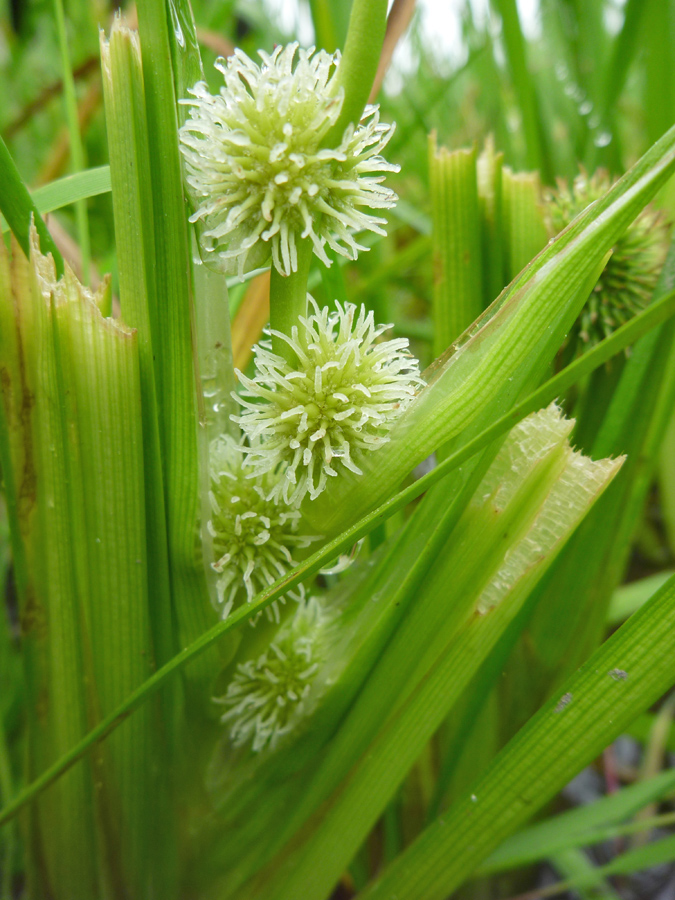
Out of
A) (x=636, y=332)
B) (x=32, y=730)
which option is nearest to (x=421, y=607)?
(x=636, y=332)

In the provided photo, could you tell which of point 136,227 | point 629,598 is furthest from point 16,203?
point 629,598

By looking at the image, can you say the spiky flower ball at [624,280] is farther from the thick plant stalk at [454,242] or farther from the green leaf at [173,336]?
the green leaf at [173,336]

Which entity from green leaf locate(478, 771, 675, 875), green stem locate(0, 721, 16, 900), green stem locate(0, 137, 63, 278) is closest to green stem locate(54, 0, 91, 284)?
green stem locate(0, 137, 63, 278)

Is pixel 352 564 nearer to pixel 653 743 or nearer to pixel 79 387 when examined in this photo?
pixel 79 387

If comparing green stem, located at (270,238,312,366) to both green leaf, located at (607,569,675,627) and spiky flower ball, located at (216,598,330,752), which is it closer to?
spiky flower ball, located at (216,598,330,752)

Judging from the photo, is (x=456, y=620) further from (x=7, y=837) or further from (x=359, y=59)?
(x=7, y=837)
